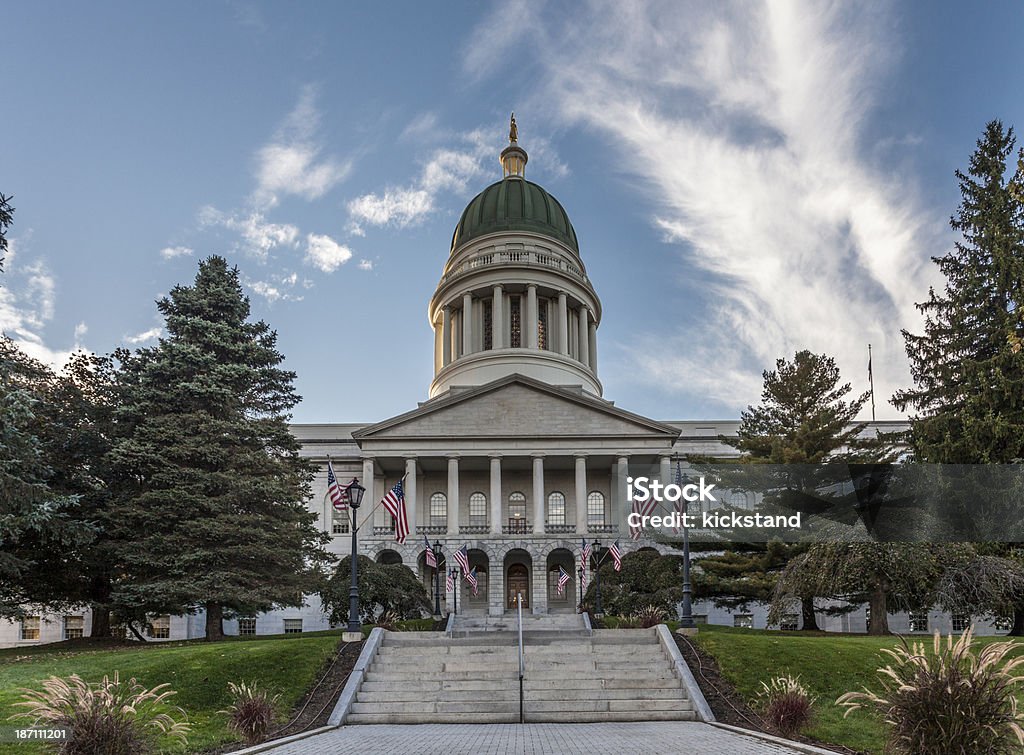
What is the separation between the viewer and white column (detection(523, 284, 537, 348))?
5466cm

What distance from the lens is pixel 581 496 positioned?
4266 centimetres

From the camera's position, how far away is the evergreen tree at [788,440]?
2988 centimetres

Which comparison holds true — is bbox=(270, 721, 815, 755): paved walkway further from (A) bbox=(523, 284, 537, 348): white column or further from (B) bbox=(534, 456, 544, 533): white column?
(A) bbox=(523, 284, 537, 348): white column

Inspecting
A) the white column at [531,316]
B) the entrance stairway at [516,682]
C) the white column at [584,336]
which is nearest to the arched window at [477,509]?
the white column at [531,316]

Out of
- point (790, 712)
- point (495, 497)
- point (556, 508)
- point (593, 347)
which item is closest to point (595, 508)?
point (556, 508)

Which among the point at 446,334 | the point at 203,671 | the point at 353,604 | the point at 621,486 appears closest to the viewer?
the point at 203,671

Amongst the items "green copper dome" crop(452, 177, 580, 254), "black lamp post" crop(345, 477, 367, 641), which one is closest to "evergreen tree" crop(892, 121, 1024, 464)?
"black lamp post" crop(345, 477, 367, 641)

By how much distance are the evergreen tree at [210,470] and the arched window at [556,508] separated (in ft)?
62.9

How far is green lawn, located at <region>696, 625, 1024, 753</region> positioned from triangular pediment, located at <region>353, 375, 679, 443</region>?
24185 millimetres

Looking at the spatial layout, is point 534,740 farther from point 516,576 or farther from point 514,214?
point 514,214

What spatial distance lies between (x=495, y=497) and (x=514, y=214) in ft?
83.8

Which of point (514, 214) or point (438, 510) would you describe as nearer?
point (438, 510)

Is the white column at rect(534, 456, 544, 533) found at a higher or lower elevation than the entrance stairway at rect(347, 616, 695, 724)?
higher

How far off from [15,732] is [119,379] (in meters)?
18.2
